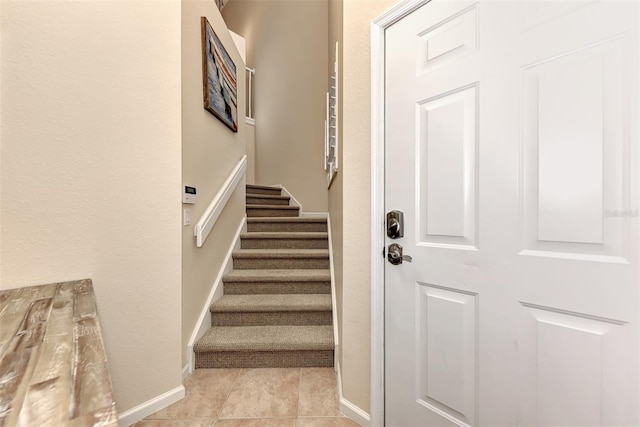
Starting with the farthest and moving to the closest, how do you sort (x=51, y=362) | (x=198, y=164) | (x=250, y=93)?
(x=250, y=93), (x=198, y=164), (x=51, y=362)

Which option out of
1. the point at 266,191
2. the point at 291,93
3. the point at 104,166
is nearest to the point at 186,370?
the point at 104,166

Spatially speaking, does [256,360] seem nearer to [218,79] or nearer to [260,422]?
[260,422]

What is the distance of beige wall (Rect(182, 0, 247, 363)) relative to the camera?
1631 millimetres

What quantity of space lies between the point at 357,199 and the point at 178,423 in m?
1.43

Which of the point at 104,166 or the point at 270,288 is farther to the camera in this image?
the point at 270,288

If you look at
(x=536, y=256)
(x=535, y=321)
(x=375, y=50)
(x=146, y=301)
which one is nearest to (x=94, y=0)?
(x=375, y=50)

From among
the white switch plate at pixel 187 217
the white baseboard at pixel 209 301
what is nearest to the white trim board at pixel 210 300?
the white baseboard at pixel 209 301

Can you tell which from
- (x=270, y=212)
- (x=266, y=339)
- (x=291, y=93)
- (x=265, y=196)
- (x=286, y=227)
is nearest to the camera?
(x=266, y=339)

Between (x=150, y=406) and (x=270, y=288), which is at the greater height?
(x=270, y=288)

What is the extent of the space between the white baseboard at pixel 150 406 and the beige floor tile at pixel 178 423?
0.03m

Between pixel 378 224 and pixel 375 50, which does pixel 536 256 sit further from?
pixel 375 50

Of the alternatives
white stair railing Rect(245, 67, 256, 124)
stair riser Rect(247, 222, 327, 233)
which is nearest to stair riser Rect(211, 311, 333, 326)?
stair riser Rect(247, 222, 327, 233)

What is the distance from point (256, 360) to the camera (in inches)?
65.6

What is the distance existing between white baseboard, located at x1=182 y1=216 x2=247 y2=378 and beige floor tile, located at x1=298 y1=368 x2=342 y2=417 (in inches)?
28.9
